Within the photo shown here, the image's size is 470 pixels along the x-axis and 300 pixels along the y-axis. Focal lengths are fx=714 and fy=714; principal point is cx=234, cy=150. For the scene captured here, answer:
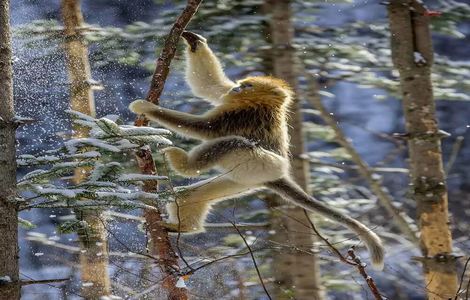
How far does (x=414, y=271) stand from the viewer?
999 centimetres

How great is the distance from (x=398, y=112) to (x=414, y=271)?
4.33 metres

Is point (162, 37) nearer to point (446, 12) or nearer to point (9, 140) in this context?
point (446, 12)

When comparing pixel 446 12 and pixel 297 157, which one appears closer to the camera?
pixel 297 157

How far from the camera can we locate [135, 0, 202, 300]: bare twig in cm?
362

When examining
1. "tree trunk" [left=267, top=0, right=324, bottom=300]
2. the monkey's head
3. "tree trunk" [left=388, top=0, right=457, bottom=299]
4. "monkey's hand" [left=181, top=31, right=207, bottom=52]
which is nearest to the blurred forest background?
"tree trunk" [left=267, top=0, right=324, bottom=300]

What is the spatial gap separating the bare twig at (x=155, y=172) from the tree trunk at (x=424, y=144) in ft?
8.49

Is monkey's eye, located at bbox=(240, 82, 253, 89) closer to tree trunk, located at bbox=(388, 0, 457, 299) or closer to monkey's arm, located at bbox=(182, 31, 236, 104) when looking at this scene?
monkey's arm, located at bbox=(182, 31, 236, 104)

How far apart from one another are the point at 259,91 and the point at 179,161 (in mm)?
974

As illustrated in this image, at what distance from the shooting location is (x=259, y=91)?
5301mm

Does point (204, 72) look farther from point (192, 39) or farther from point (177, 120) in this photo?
point (177, 120)

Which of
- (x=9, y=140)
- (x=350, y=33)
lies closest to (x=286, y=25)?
(x=350, y=33)

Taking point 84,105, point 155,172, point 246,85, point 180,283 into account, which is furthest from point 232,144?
point 84,105

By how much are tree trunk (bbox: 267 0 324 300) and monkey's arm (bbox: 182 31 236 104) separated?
60 cm

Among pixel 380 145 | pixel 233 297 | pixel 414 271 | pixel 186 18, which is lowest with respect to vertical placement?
pixel 414 271
